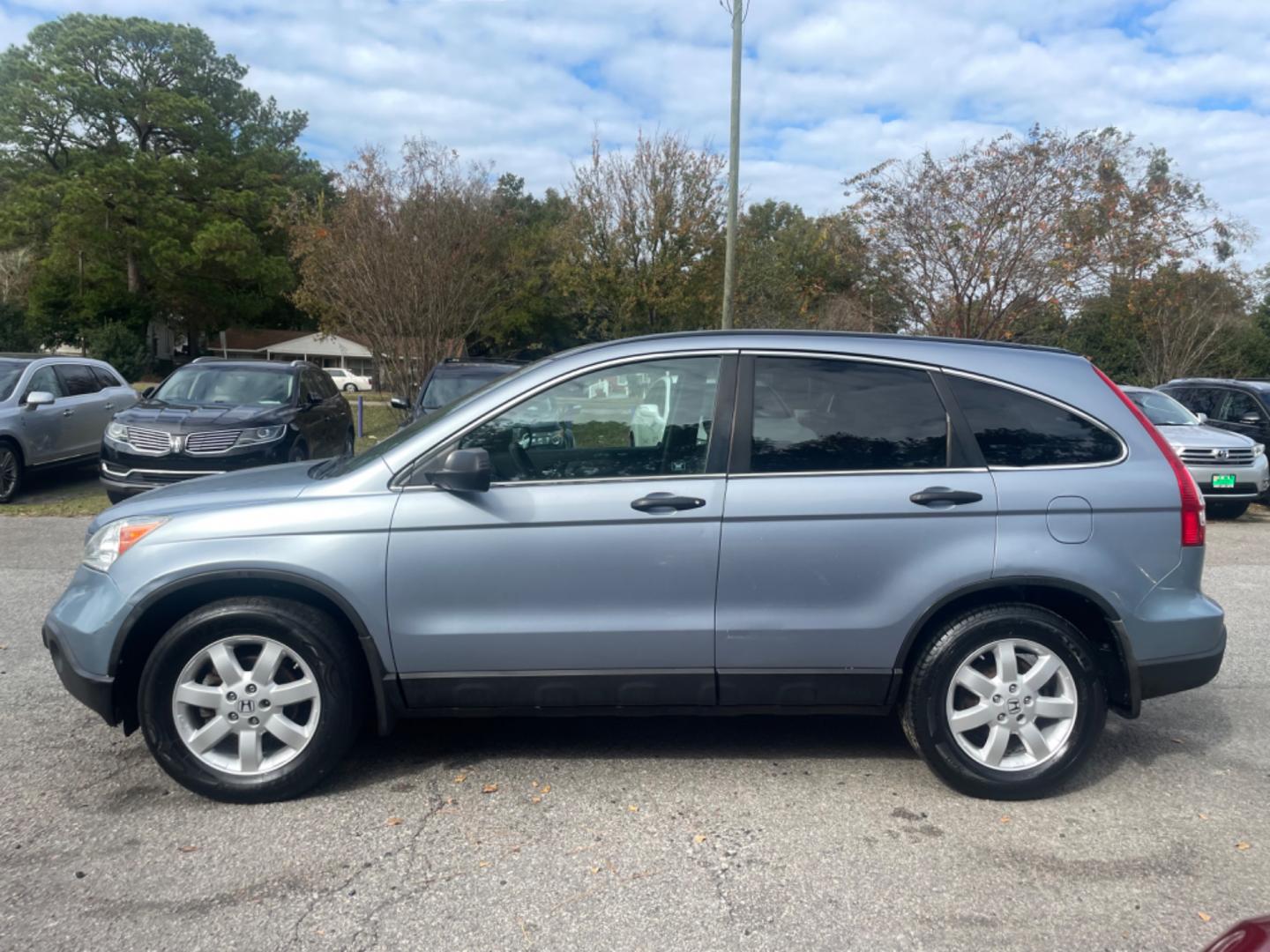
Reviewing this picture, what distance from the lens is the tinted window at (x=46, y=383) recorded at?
37.7 ft

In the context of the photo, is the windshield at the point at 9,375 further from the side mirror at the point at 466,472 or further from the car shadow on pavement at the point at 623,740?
the side mirror at the point at 466,472

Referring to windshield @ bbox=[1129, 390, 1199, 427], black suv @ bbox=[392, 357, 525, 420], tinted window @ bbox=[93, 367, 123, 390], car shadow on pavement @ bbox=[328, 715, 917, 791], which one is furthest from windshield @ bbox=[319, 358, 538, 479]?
windshield @ bbox=[1129, 390, 1199, 427]

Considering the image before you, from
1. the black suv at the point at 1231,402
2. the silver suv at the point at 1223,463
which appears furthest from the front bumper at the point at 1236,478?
the black suv at the point at 1231,402

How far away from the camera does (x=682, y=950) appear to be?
9.29ft

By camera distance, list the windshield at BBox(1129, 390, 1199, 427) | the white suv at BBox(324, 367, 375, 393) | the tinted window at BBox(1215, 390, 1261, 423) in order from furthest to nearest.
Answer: the white suv at BBox(324, 367, 375, 393) → the tinted window at BBox(1215, 390, 1261, 423) → the windshield at BBox(1129, 390, 1199, 427)

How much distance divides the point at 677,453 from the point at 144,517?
215cm

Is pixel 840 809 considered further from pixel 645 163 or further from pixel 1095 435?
pixel 645 163

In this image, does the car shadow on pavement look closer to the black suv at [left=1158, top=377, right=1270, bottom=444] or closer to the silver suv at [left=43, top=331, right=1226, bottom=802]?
the silver suv at [left=43, top=331, right=1226, bottom=802]

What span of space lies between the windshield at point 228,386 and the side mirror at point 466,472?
8.27 metres

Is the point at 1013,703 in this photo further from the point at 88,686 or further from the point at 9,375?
the point at 9,375

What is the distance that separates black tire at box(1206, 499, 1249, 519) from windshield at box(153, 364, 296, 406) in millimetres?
11713

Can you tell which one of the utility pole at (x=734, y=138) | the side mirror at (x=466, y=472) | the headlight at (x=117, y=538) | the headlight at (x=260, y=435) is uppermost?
the utility pole at (x=734, y=138)

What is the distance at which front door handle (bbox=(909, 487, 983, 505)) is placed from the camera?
3.72m

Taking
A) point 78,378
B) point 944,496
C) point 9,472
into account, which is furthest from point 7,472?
point 944,496
